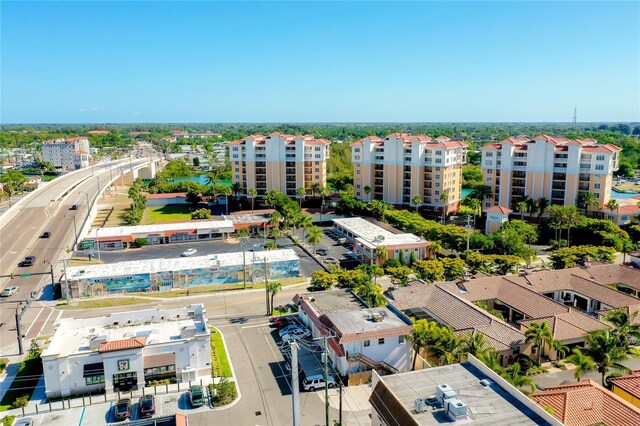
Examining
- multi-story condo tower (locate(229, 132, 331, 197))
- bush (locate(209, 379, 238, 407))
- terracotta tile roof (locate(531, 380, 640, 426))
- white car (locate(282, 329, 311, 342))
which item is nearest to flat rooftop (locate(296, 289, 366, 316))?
white car (locate(282, 329, 311, 342))

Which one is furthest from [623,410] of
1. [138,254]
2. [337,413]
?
[138,254]

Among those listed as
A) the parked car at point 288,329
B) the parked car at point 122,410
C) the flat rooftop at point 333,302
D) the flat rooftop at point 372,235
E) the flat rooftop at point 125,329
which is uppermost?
the flat rooftop at point 125,329

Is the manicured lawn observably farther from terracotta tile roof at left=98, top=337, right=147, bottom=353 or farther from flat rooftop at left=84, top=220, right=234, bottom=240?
flat rooftop at left=84, top=220, right=234, bottom=240

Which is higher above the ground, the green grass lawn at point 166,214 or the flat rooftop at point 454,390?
the flat rooftop at point 454,390

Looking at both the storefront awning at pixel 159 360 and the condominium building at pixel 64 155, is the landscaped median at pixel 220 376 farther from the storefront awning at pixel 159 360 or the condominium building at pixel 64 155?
the condominium building at pixel 64 155

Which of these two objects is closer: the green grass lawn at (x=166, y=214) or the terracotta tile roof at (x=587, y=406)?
the terracotta tile roof at (x=587, y=406)

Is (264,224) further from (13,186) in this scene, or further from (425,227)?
(13,186)

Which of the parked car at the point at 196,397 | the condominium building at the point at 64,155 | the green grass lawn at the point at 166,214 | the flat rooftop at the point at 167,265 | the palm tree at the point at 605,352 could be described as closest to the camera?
the palm tree at the point at 605,352

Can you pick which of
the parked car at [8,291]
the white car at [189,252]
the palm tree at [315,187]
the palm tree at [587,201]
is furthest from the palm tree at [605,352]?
the palm tree at [315,187]
